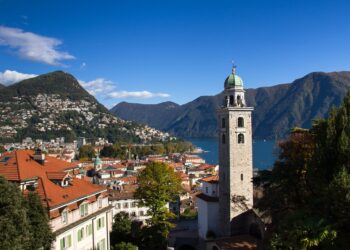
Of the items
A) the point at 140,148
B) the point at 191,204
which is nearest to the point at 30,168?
the point at 191,204

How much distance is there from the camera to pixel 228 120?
111 feet

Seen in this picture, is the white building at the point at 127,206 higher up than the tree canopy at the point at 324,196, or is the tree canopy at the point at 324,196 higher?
the tree canopy at the point at 324,196

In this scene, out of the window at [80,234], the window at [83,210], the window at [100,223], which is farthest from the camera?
the window at [100,223]

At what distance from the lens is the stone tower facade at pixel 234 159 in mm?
33406

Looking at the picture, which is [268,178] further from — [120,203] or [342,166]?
[120,203]

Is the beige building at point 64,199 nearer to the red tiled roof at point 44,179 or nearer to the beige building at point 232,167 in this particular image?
the red tiled roof at point 44,179

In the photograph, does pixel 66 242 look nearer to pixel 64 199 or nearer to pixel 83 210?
pixel 64 199

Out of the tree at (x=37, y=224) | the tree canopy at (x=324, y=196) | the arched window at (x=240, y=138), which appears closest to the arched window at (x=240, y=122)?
the arched window at (x=240, y=138)

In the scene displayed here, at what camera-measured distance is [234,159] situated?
33625 mm

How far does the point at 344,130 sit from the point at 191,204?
1651 inches

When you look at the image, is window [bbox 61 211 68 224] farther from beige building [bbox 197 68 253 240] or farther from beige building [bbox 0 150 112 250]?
beige building [bbox 197 68 253 240]

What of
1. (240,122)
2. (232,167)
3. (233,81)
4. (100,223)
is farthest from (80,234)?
(233,81)

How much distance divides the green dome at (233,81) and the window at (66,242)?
1858 cm

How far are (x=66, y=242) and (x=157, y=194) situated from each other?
15.9 m
